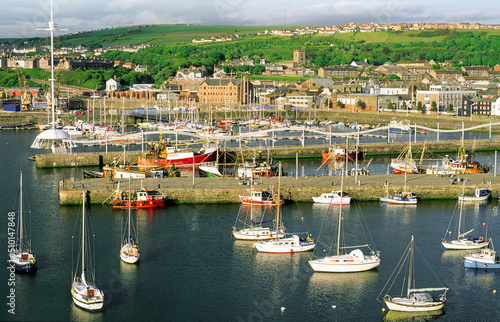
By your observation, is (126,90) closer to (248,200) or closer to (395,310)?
(248,200)

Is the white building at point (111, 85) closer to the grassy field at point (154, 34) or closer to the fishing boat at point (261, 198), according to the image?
the fishing boat at point (261, 198)

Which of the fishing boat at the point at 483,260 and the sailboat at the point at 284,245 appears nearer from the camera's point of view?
the fishing boat at the point at 483,260

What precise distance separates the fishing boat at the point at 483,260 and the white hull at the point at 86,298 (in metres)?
9.48

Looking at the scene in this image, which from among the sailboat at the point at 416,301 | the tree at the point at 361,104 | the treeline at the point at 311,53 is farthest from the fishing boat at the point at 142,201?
the treeline at the point at 311,53

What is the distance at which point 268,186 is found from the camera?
→ 24.4m

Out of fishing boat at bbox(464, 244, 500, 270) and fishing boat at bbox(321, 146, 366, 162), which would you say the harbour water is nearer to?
fishing boat at bbox(464, 244, 500, 270)

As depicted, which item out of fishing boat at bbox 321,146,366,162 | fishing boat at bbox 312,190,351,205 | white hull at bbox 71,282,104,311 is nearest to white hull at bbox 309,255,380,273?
white hull at bbox 71,282,104,311

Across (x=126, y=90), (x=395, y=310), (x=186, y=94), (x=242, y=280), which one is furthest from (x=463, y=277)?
(x=126, y=90)

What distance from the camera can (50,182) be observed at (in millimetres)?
28469

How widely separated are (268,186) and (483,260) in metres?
8.96

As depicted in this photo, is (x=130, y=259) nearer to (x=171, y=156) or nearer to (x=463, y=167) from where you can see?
(x=171, y=156)

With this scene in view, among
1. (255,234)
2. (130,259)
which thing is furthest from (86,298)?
(255,234)

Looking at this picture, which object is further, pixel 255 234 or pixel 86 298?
pixel 255 234

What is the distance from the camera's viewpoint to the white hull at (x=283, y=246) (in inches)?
727
